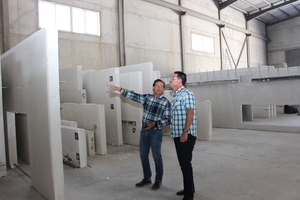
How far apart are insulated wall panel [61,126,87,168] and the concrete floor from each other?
0.16 m

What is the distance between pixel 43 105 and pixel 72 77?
384cm

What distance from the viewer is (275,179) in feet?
10.8

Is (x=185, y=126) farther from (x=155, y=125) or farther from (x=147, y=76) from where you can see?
(x=147, y=76)

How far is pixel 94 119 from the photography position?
512 cm

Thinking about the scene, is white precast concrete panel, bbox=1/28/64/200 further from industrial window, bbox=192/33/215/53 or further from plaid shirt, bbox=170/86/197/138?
industrial window, bbox=192/33/215/53

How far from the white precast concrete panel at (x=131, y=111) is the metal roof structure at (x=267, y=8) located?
10627 millimetres

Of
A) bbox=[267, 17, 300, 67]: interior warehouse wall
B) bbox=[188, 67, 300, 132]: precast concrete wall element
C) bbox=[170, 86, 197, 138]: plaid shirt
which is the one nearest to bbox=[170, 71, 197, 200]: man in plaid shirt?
bbox=[170, 86, 197, 138]: plaid shirt

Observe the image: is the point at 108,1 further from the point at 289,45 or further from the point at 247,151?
the point at 289,45

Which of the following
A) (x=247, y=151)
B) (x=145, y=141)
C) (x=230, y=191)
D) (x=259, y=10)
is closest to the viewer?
(x=230, y=191)

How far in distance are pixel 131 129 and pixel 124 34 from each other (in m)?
5.32

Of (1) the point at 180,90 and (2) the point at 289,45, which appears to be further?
(2) the point at 289,45

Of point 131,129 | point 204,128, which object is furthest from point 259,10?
point 131,129

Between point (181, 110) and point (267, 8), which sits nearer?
point (181, 110)

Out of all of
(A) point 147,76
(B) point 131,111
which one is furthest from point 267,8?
(B) point 131,111
